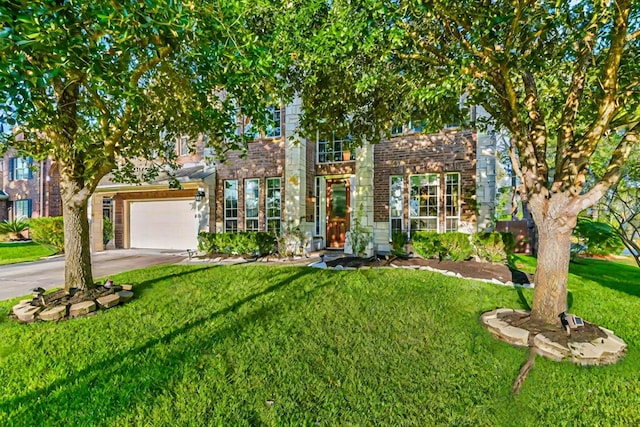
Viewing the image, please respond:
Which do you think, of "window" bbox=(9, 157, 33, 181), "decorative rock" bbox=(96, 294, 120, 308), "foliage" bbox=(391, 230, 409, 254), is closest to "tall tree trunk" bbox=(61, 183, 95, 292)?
"decorative rock" bbox=(96, 294, 120, 308)

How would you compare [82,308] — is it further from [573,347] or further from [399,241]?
[399,241]

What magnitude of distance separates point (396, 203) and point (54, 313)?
29.7ft

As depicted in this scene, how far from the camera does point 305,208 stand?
417 inches

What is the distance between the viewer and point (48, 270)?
26.5 feet

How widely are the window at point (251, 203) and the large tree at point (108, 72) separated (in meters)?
4.78

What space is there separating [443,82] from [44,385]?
5.57 m

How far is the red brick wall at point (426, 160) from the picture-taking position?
9039 millimetres

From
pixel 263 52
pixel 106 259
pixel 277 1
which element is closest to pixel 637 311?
pixel 263 52

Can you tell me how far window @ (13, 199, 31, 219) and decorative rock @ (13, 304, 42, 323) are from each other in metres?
21.6

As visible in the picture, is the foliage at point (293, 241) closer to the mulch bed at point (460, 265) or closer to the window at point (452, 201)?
the mulch bed at point (460, 265)

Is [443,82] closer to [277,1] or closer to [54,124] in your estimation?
[277,1]

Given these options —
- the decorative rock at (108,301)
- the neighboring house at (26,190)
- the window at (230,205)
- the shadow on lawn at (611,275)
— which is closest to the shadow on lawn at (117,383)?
the decorative rock at (108,301)

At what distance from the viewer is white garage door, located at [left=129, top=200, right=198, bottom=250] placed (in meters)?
12.3

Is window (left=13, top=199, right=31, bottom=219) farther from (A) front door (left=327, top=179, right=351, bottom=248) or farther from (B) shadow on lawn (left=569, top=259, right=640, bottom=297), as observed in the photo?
(B) shadow on lawn (left=569, top=259, right=640, bottom=297)
